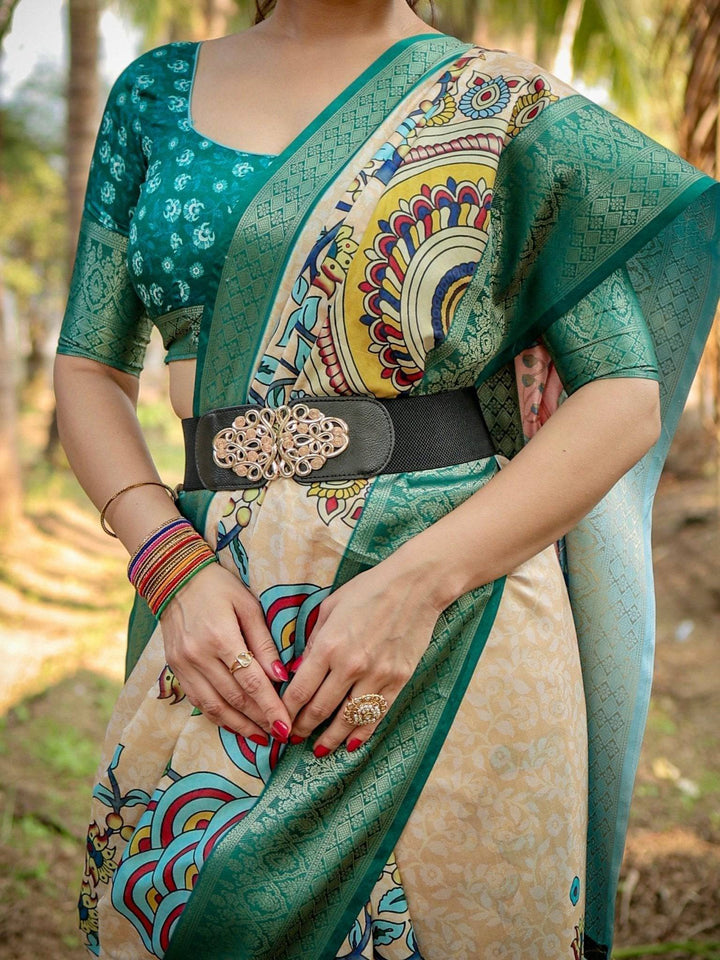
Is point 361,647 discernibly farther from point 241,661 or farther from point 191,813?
point 191,813

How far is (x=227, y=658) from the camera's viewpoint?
1104 millimetres

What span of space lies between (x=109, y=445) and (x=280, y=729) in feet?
1.58

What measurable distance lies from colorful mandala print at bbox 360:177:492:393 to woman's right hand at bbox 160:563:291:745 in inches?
13.5

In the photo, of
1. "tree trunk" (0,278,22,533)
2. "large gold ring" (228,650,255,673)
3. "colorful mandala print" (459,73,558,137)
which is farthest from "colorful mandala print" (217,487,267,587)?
"tree trunk" (0,278,22,533)

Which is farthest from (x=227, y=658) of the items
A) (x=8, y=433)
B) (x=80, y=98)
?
(x=80, y=98)

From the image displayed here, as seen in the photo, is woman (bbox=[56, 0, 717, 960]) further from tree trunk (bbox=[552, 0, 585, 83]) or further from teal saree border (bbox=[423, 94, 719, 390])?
tree trunk (bbox=[552, 0, 585, 83])

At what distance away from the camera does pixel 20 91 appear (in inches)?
723

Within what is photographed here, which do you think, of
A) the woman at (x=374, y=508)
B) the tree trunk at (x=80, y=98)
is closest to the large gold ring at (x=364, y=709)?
the woman at (x=374, y=508)

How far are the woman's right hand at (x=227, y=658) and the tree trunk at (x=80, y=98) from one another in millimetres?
5515

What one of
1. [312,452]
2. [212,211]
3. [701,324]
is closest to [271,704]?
[312,452]

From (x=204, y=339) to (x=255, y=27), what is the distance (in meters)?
0.53

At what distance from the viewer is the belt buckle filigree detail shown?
1.15 metres

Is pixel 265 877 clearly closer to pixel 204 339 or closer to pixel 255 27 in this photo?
pixel 204 339

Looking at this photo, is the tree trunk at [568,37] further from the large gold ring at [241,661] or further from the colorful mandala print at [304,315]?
the large gold ring at [241,661]
